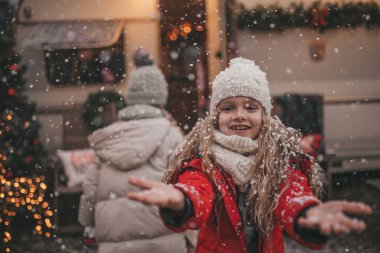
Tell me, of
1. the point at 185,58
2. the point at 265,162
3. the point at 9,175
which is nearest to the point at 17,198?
the point at 9,175

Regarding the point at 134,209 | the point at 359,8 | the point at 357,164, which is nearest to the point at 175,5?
the point at 134,209

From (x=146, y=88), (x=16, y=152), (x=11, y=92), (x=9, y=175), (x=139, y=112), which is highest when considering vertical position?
(x=146, y=88)

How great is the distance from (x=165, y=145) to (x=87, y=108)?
3.58 m

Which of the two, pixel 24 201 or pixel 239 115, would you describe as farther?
pixel 24 201

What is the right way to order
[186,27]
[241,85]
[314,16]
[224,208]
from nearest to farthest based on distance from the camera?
[224,208] < [241,85] < [186,27] < [314,16]

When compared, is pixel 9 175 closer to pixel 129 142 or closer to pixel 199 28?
pixel 199 28

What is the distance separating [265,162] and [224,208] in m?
0.22

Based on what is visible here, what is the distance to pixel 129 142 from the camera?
329 centimetres

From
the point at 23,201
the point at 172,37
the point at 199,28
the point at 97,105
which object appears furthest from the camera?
the point at 97,105

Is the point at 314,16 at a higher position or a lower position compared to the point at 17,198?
higher

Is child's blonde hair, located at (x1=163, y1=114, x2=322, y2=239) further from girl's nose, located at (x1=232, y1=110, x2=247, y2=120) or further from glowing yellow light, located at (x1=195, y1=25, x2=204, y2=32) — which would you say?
glowing yellow light, located at (x1=195, y1=25, x2=204, y2=32)

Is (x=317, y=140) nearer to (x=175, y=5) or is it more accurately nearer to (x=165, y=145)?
(x=175, y=5)

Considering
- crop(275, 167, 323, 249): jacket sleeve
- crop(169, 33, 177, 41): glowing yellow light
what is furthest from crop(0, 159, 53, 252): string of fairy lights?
crop(275, 167, 323, 249): jacket sleeve

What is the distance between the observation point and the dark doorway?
16.2ft
